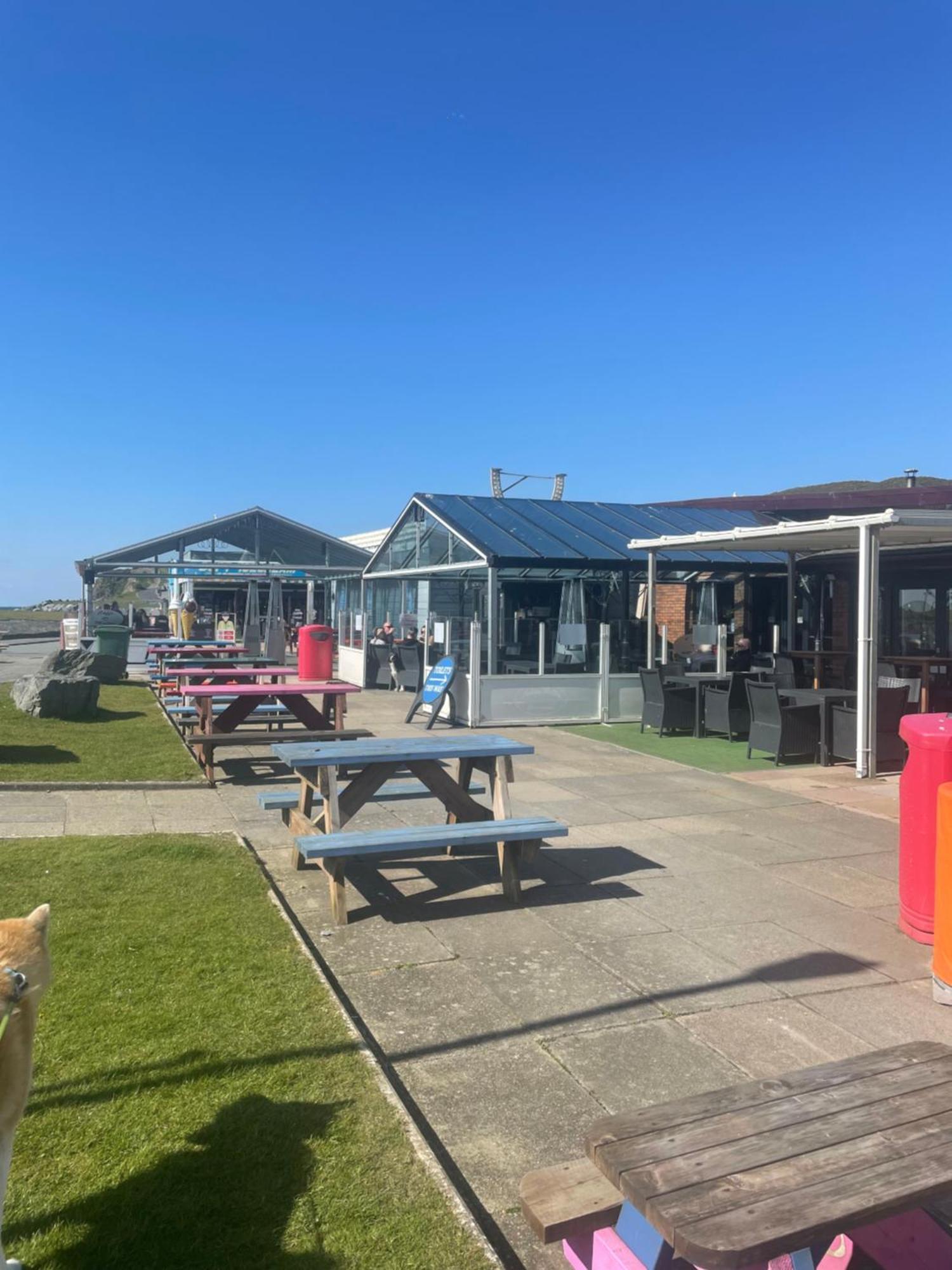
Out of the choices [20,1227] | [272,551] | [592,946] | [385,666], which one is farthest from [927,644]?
[272,551]

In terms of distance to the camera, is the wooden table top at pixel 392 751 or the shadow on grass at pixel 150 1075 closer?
the shadow on grass at pixel 150 1075

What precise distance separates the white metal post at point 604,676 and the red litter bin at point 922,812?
10.0 metres

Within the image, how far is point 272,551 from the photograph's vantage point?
35.0 metres

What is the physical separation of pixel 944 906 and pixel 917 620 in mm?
12871

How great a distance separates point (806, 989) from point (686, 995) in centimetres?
59

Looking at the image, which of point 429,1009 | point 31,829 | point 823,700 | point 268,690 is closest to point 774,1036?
point 429,1009

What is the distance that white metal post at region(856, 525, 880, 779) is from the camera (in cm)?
1056

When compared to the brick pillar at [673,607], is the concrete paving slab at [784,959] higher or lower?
lower

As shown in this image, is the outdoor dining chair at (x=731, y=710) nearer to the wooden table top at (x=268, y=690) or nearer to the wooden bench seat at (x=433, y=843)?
the wooden table top at (x=268, y=690)

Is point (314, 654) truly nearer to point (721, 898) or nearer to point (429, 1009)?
point (721, 898)

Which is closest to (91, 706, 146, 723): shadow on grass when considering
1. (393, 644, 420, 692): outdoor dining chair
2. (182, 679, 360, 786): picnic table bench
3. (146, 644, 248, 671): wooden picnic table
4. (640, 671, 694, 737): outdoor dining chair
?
(146, 644, 248, 671): wooden picnic table

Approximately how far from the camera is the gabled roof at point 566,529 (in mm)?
15805

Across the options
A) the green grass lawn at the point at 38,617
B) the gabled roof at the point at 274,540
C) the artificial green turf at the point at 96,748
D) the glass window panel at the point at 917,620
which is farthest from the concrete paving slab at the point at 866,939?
the green grass lawn at the point at 38,617

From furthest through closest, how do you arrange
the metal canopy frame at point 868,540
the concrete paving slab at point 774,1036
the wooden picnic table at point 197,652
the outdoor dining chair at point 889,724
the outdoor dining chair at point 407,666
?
the outdoor dining chair at point 407,666 < the wooden picnic table at point 197,652 < the outdoor dining chair at point 889,724 < the metal canopy frame at point 868,540 < the concrete paving slab at point 774,1036
